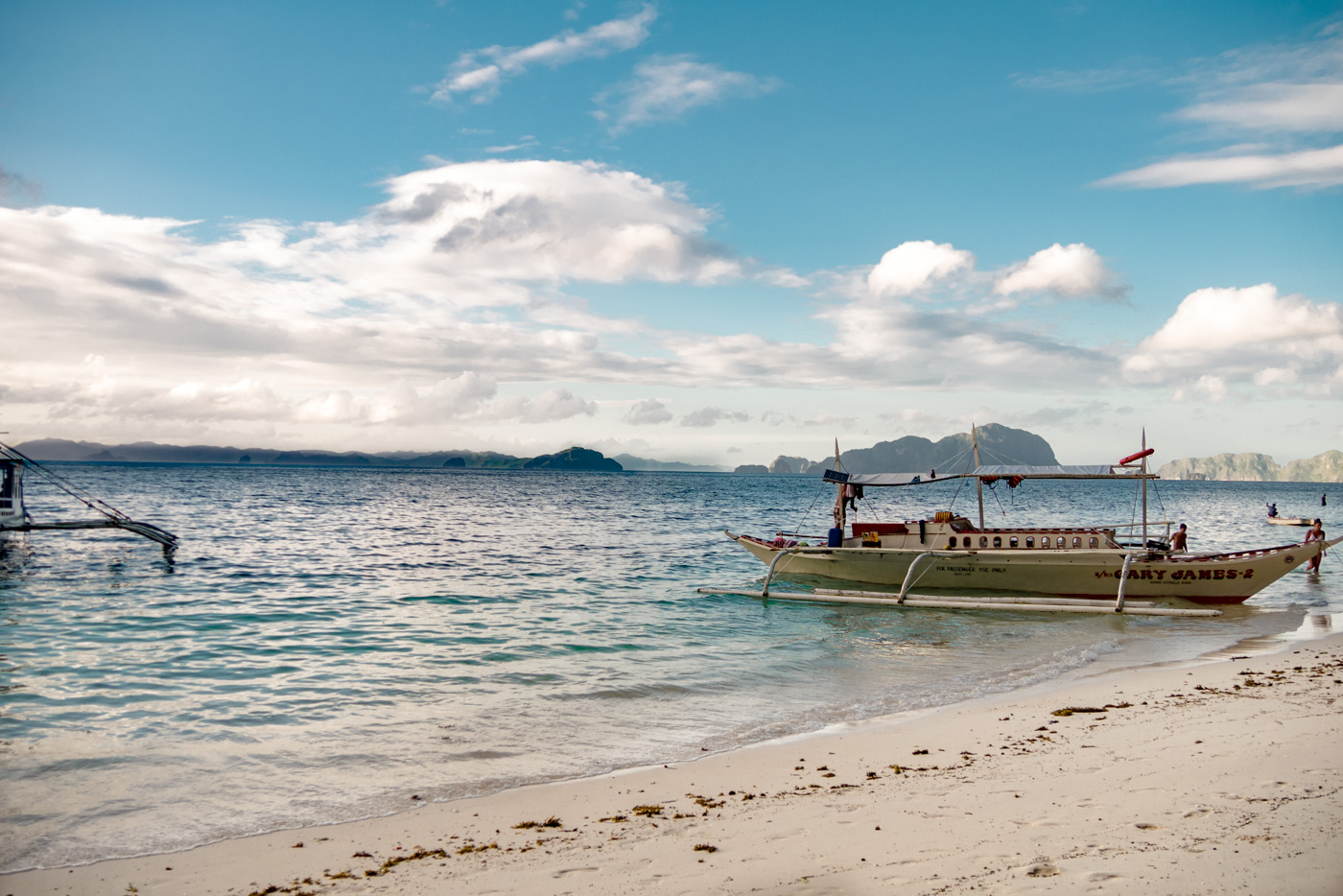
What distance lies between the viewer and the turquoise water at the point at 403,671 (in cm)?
962

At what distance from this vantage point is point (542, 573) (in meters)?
32.0

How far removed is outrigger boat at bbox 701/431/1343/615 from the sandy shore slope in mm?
16214

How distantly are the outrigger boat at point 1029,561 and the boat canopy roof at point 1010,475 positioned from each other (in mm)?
38

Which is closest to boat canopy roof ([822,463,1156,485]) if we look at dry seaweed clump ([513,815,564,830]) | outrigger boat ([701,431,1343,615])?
outrigger boat ([701,431,1343,615])

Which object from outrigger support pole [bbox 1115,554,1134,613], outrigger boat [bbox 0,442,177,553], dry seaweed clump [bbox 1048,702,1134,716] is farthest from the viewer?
outrigger boat [bbox 0,442,177,553]

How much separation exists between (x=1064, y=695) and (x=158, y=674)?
17.9 meters

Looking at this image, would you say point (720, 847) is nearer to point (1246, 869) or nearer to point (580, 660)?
point (1246, 869)

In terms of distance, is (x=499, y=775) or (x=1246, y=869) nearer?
(x=1246, y=869)

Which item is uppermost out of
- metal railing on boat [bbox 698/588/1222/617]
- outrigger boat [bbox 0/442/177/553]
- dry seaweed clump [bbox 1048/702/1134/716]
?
outrigger boat [bbox 0/442/177/553]

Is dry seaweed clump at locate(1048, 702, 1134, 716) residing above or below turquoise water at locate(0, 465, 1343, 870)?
above

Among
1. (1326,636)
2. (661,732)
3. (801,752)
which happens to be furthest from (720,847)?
(1326,636)

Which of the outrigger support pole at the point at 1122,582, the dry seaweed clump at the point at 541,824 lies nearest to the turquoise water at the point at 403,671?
the outrigger support pole at the point at 1122,582

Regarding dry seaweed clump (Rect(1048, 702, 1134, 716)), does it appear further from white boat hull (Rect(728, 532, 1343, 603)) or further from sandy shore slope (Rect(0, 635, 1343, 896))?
white boat hull (Rect(728, 532, 1343, 603))

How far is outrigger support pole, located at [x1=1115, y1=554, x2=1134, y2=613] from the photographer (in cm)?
2450
